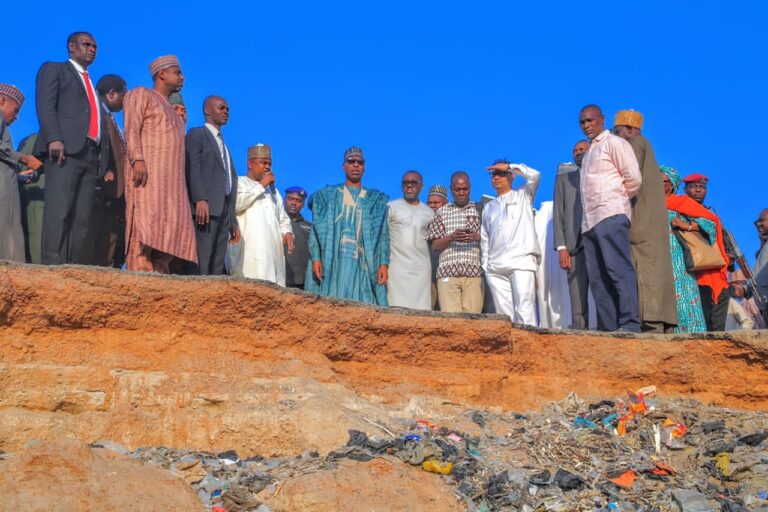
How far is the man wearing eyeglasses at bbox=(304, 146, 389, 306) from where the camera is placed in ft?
31.1

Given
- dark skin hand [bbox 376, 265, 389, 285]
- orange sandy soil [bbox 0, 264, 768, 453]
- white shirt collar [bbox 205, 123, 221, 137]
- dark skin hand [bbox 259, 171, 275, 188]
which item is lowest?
orange sandy soil [bbox 0, 264, 768, 453]

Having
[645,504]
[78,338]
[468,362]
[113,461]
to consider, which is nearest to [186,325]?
[78,338]

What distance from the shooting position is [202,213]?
8.54 metres

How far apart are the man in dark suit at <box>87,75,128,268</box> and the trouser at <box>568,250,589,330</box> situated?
12.8ft

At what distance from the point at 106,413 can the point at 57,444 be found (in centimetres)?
107

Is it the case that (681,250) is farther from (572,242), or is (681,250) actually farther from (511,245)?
(511,245)

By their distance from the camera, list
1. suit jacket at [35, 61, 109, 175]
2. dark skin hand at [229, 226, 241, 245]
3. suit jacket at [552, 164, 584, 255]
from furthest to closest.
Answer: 1. suit jacket at [552, 164, 584, 255]
2. dark skin hand at [229, 226, 241, 245]
3. suit jacket at [35, 61, 109, 175]

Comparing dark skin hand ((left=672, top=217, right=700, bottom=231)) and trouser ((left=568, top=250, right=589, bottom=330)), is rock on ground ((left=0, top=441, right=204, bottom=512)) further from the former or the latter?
dark skin hand ((left=672, top=217, right=700, bottom=231))

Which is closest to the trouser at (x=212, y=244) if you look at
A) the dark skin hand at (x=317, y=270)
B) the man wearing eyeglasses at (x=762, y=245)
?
the dark skin hand at (x=317, y=270)

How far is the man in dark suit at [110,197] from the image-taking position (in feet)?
27.6

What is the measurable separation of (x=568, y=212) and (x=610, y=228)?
0.95 metres

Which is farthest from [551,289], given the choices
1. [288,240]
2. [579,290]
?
[288,240]

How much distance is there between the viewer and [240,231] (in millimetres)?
9383

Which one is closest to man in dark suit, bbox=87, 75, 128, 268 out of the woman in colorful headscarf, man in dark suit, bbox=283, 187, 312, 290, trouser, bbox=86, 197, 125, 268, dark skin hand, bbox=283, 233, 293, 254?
trouser, bbox=86, 197, 125, 268
